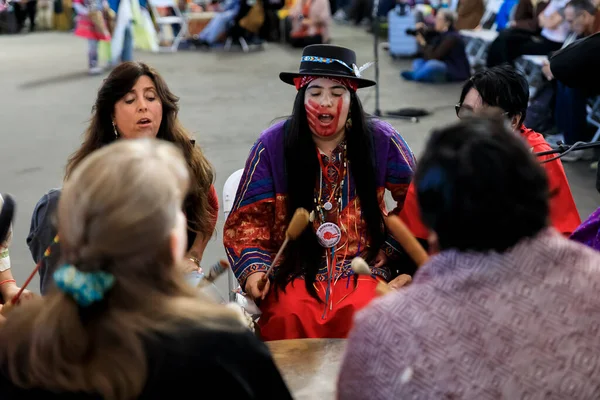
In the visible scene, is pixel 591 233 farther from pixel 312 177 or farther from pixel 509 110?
pixel 312 177

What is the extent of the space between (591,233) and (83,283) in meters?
1.58

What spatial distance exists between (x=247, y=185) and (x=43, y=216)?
0.71 meters

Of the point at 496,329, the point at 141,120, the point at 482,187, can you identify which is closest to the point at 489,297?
the point at 496,329

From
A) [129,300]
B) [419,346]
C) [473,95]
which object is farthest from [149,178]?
[473,95]

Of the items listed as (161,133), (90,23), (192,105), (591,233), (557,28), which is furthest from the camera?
(90,23)

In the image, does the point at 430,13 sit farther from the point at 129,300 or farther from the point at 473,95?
the point at 129,300

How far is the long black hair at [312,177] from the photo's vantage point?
2.67 m

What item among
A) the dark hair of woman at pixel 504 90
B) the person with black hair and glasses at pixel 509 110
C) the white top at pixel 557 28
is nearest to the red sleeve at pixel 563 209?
the person with black hair and glasses at pixel 509 110

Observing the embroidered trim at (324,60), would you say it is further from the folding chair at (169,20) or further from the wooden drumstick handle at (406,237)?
the folding chair at (169,20)

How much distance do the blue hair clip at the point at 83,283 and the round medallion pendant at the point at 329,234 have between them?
4.89 feet

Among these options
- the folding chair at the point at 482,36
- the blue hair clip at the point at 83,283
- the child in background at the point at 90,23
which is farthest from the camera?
the child in background at the point at 90,23

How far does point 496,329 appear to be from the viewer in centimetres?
128

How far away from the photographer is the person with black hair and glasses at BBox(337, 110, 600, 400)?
1269mm

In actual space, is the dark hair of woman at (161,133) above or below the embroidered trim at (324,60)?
below
